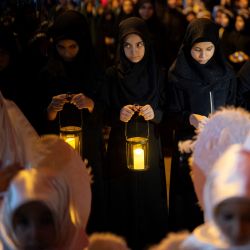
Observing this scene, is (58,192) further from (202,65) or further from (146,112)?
(202,65)

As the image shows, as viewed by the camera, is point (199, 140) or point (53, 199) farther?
point (199, 140)

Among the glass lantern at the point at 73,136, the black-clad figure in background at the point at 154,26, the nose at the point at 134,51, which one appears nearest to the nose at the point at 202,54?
the nose at the point at 134,51

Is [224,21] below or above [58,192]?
above

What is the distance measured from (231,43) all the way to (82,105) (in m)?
3.81

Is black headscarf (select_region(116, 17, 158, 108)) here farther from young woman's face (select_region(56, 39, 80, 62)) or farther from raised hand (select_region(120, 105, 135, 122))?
young woman's face (select_region(56, 39, 80, 62))

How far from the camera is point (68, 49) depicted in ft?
11.4

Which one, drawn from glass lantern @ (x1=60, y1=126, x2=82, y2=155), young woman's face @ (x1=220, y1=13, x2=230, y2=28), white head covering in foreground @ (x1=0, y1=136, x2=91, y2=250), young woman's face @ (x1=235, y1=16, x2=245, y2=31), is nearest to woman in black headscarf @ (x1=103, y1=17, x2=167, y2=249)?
glass lantern @ (x1=60, y1=126, x2=82, y2=155)

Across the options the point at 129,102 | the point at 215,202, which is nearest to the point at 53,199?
the point at 215,202

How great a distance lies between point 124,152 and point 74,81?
2.11 feet

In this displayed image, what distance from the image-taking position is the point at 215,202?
175 cm

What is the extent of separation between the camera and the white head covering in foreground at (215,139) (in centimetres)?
215

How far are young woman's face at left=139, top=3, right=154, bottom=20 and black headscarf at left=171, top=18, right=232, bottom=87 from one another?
327 cm

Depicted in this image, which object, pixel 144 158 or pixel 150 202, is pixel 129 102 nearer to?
pixel 144 158

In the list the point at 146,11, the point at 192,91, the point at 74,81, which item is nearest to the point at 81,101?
the point at 74,81
